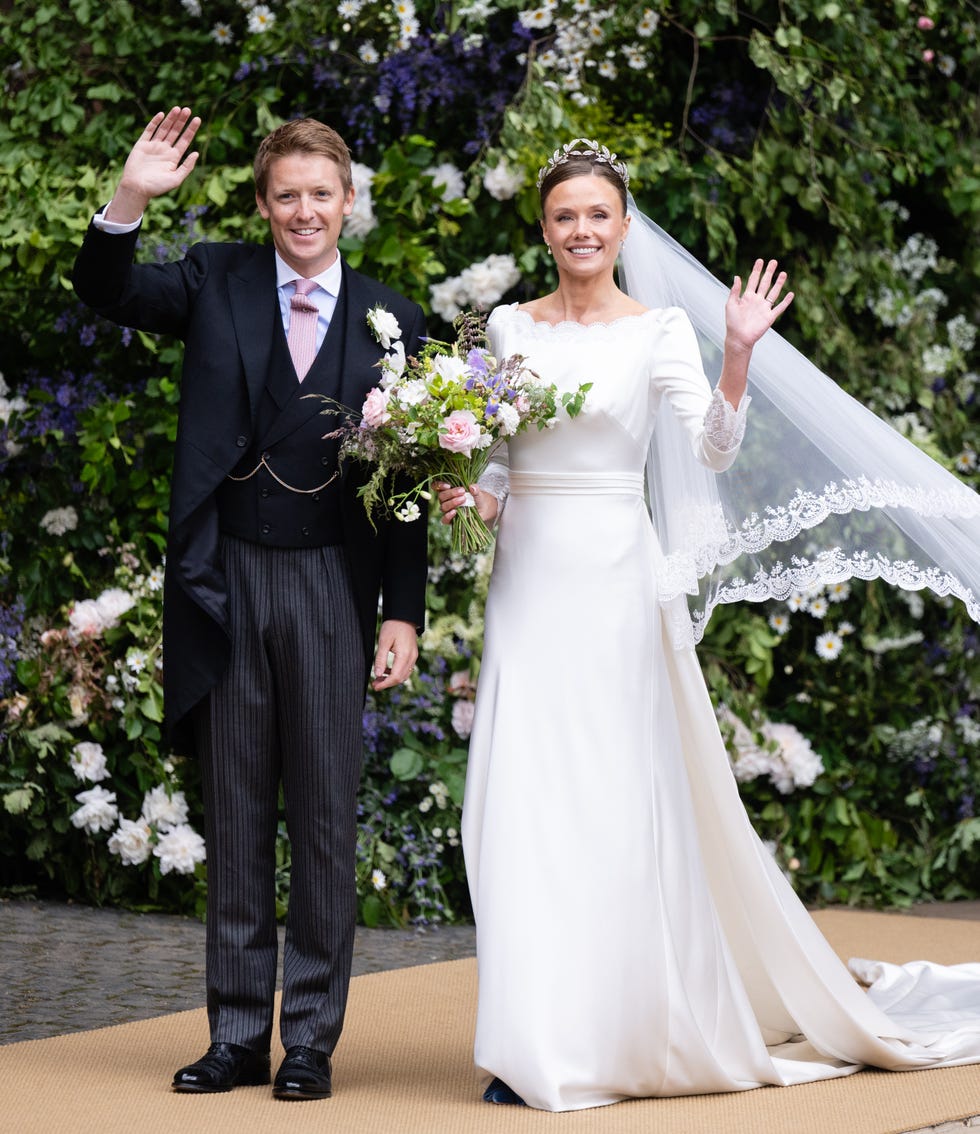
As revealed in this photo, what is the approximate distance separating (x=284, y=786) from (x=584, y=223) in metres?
1.43

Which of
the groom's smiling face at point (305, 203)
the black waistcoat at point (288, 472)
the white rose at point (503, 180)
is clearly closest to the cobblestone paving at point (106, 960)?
the black waistcoat at point (288, 472)

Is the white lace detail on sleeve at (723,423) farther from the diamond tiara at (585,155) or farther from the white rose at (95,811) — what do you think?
the white rose at (95,811)

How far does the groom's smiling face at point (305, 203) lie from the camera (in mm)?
3707

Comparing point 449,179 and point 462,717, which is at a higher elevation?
point 449,179

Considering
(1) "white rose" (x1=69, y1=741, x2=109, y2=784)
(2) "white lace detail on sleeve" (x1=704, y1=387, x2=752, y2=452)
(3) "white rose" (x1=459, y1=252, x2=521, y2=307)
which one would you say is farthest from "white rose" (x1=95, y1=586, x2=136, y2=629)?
(2) "white lace detail on sleeve" (x1=704, y1=387, x2=752, y2=452)

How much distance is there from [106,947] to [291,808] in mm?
1998

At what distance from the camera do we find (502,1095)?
12.0 feet

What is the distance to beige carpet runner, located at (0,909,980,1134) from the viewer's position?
343cm

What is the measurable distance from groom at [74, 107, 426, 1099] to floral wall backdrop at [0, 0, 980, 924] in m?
2.20

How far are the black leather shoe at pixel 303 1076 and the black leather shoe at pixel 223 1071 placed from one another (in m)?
0.09

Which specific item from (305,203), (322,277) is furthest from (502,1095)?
(305,203)

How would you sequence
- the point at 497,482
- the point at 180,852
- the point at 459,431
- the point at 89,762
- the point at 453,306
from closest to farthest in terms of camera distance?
1. the point at 459,431
2. the point at 497,482
3. the point at 180,852
4. the point at 89,762
5. the point at 453,306

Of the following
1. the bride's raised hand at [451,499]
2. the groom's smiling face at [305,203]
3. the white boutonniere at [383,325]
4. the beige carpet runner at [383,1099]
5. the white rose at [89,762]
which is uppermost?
the groom's smiling face at [305,203]

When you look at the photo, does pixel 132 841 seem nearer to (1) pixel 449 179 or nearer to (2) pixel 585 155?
(1) pixel 449 179
